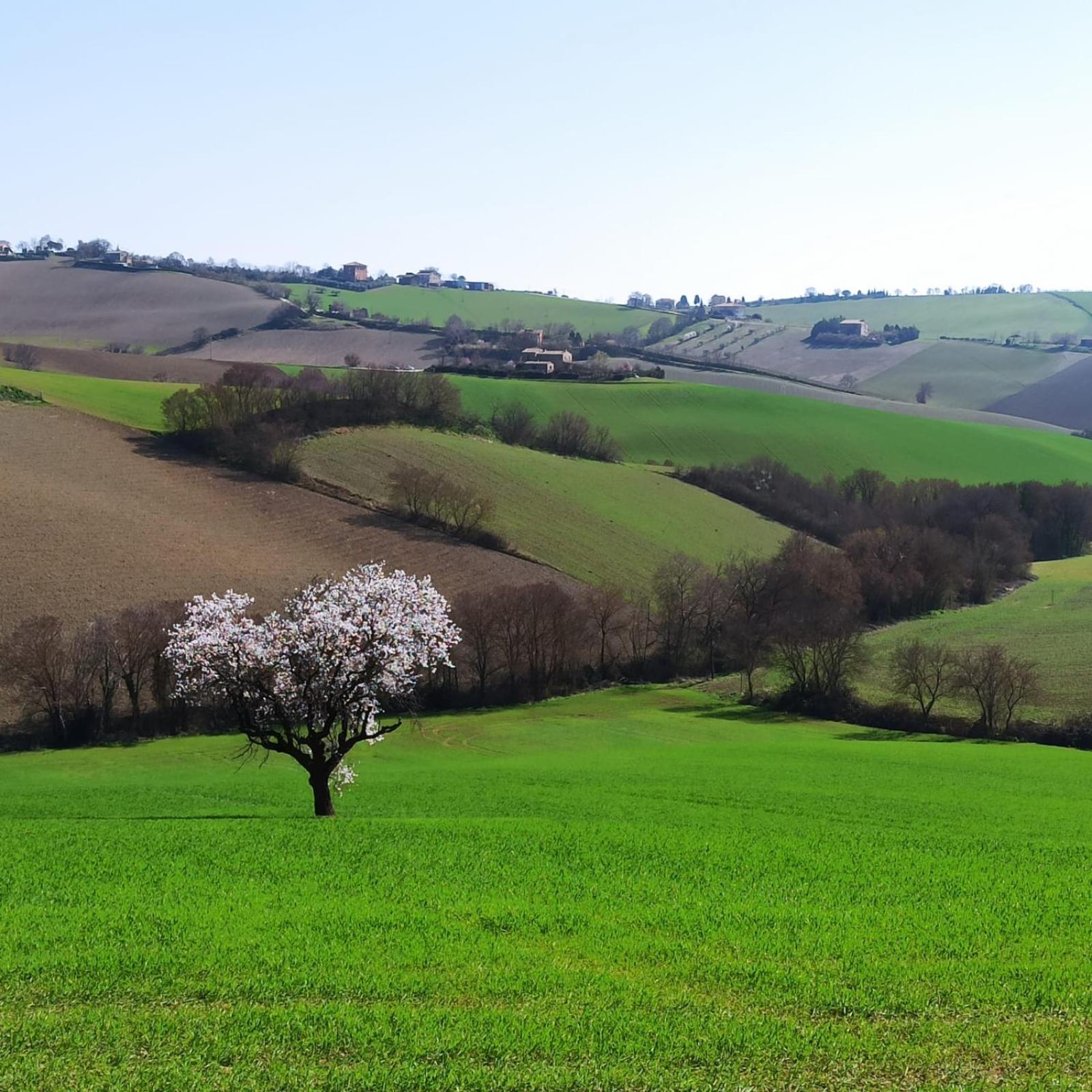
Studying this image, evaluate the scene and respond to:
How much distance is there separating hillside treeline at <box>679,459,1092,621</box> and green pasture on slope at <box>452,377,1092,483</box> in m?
10.1

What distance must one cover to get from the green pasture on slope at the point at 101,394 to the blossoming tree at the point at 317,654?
79.4 m

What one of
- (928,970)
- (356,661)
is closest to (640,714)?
(356,661)

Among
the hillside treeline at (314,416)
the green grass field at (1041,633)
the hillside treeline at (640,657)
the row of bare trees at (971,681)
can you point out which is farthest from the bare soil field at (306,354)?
the row of bare trees at (971,681)

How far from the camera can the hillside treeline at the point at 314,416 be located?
98.0 metres

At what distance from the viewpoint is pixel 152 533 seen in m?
77.8

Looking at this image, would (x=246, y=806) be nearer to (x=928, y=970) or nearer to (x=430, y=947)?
(x=430, y=947)

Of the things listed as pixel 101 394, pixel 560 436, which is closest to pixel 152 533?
pixel 101 394

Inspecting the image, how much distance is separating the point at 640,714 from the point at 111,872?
149 feet

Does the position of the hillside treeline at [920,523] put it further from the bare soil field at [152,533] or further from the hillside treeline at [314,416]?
the bare soil field at [152,533]

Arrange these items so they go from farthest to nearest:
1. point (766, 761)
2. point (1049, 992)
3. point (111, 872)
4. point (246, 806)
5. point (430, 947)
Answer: point (766, 761), point (246, 806), point (111, 872), point (430, 947), point (1049, 992)

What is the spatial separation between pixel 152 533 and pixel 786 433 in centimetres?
9008

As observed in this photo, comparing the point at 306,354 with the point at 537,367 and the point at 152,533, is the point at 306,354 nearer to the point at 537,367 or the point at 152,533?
the point at 537,367

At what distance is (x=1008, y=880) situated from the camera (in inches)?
853

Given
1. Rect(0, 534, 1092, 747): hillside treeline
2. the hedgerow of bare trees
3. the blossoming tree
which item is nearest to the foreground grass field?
the blossoming tree
